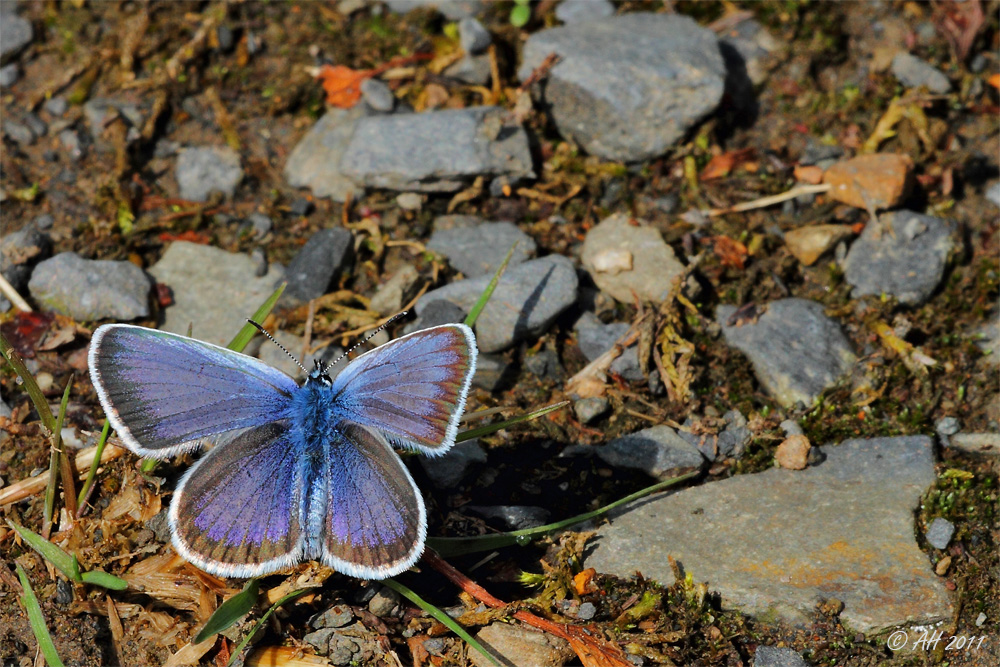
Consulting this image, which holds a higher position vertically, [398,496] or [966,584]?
[398,496]

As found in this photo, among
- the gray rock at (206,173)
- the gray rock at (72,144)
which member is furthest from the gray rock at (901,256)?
the gray rock at (72,144)

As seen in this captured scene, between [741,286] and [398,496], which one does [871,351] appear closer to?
[741,286]

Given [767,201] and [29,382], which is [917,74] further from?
[29,382]

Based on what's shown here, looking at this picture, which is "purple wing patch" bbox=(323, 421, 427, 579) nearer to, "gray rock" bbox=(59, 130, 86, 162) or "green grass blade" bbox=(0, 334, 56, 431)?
"green grass blade" bbox=(0, 334, 56, 431)

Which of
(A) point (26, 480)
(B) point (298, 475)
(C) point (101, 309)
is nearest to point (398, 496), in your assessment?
(B) point (298, 475)

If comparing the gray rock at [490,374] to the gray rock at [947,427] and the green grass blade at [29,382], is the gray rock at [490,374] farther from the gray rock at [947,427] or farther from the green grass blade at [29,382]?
the gray rock at [947,427]

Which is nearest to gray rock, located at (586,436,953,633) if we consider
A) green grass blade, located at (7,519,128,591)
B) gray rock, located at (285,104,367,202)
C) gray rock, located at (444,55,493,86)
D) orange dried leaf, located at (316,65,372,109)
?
green grass blade, located at (7,519,128,591)
